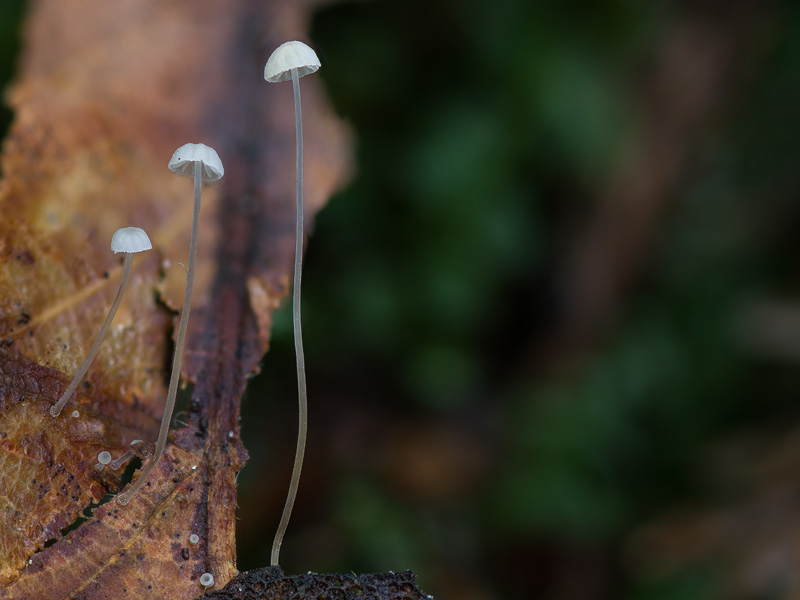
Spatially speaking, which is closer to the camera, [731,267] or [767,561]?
[767,561]

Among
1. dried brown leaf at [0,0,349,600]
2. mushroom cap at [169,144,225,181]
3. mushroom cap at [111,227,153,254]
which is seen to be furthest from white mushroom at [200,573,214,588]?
mushroom cap at [169,144,225,181]

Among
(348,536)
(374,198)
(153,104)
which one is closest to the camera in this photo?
(153,104)

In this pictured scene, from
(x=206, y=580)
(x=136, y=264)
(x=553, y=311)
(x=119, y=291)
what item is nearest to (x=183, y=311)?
(x=119, y=291)

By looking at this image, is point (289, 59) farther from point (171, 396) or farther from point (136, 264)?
point (171, 396)

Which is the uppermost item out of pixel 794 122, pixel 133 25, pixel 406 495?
pixel 794 122

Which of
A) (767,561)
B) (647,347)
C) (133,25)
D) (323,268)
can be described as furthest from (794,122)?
(133,25)

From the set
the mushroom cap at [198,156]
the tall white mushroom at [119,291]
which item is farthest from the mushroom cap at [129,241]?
the mushroom cap at [198,156]

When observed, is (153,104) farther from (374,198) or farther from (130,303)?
(374,198)

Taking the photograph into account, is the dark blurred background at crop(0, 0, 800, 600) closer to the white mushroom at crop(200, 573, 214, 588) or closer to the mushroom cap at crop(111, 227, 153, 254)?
the mushroom cap at crop(111, 227, 153, 254)
